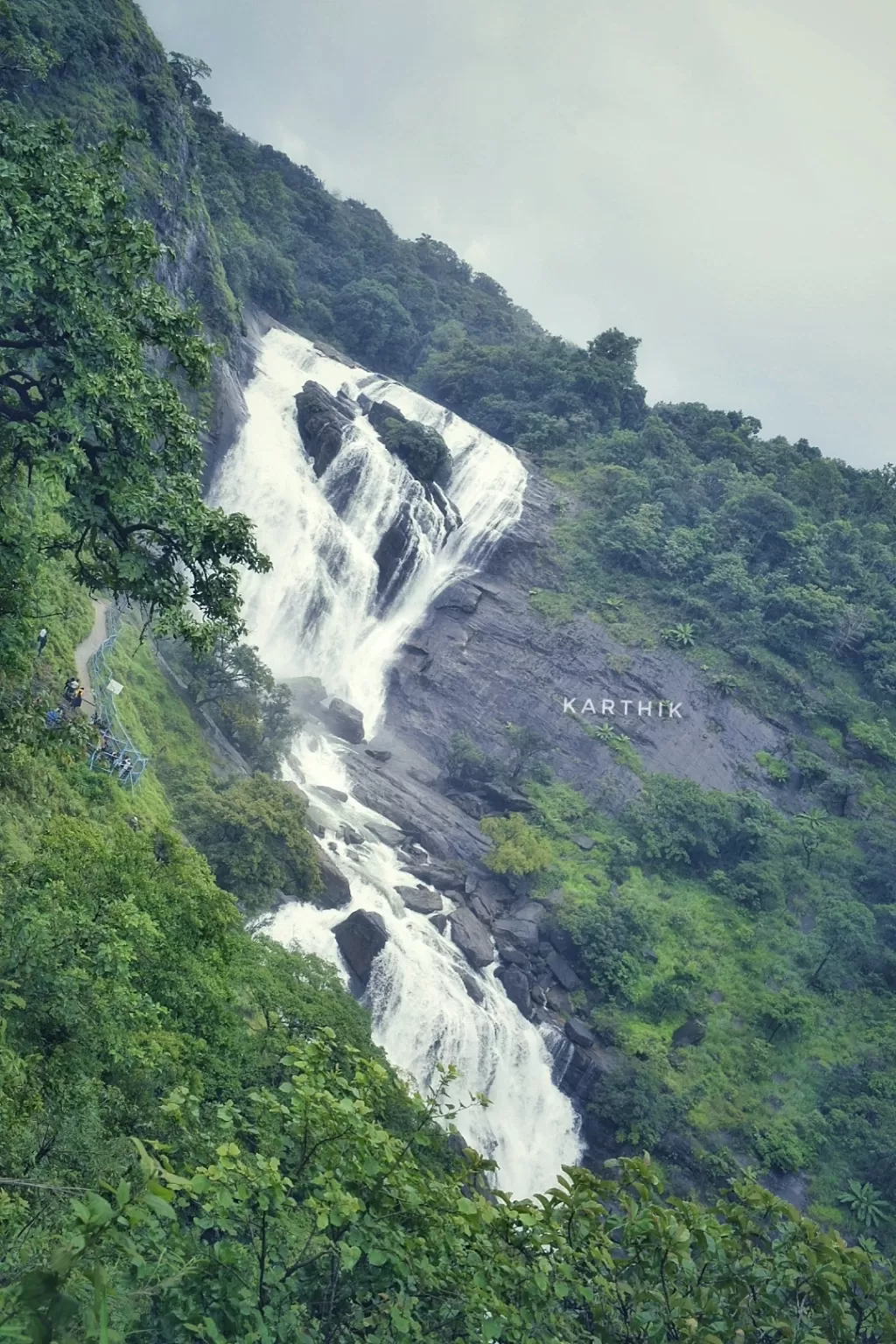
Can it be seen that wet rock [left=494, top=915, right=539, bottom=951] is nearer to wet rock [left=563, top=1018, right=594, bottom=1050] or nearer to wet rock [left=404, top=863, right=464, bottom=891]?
wet rock [left=404, top=863, right=464, bottom=891]

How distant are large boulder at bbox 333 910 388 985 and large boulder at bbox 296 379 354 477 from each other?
25.9m

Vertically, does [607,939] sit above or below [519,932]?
above

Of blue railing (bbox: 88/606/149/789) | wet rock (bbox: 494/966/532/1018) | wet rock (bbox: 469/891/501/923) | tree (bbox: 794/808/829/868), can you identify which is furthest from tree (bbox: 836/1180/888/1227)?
blue railing (bbox: 88/606/149/789)

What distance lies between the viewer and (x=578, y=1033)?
28.2 metres

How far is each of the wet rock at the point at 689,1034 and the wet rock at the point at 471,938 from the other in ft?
23.1

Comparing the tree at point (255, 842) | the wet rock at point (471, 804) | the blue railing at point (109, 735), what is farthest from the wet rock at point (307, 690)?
the blue railing at point (109, 735)

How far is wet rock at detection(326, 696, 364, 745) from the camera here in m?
36.7

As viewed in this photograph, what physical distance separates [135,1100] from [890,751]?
4109 centimetres

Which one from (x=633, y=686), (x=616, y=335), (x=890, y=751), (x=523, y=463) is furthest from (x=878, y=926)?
(x=616, y=335)

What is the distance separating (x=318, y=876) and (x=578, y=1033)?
10.5m

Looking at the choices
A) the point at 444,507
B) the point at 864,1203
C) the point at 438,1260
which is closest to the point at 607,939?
the point at 864,1203

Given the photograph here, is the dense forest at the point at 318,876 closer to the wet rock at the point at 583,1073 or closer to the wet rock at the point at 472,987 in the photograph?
the wet rock at the point at 583,1073

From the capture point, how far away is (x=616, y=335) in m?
65.2

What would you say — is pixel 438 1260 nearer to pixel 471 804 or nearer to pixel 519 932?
pixel 519 932
